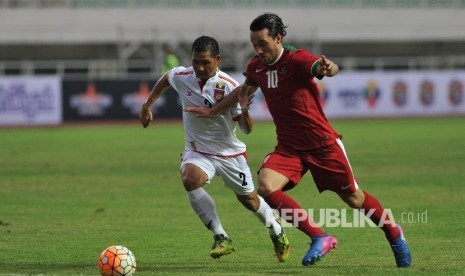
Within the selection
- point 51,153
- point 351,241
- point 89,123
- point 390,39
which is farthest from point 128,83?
point 351,241

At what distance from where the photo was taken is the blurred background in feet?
133

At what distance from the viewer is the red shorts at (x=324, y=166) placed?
923 centimetres

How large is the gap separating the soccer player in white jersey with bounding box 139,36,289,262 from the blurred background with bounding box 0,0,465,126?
2838 centimetres

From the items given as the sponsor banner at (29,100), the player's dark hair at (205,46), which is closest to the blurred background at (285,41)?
the sponsor banner at (29,100)

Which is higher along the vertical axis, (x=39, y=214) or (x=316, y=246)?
(x=316, y=246)

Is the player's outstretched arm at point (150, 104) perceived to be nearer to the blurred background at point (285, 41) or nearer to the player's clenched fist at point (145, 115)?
the player's clenched fist at point (145, 115)

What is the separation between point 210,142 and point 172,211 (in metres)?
4.13

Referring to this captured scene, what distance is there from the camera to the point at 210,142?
10.2 metres

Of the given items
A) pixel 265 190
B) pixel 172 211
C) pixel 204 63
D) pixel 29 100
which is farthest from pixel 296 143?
pixel 29 100

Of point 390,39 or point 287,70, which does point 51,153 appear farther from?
point 390,39

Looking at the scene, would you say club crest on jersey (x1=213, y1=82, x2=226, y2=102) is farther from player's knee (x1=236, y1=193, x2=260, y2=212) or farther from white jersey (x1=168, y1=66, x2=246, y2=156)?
player's knee (x1=236, y1=193, x2=260, y2=212)

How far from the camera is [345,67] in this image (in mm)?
47344

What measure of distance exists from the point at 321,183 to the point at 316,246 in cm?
64

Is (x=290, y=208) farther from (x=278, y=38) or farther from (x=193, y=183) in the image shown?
(x=278, y=38)
